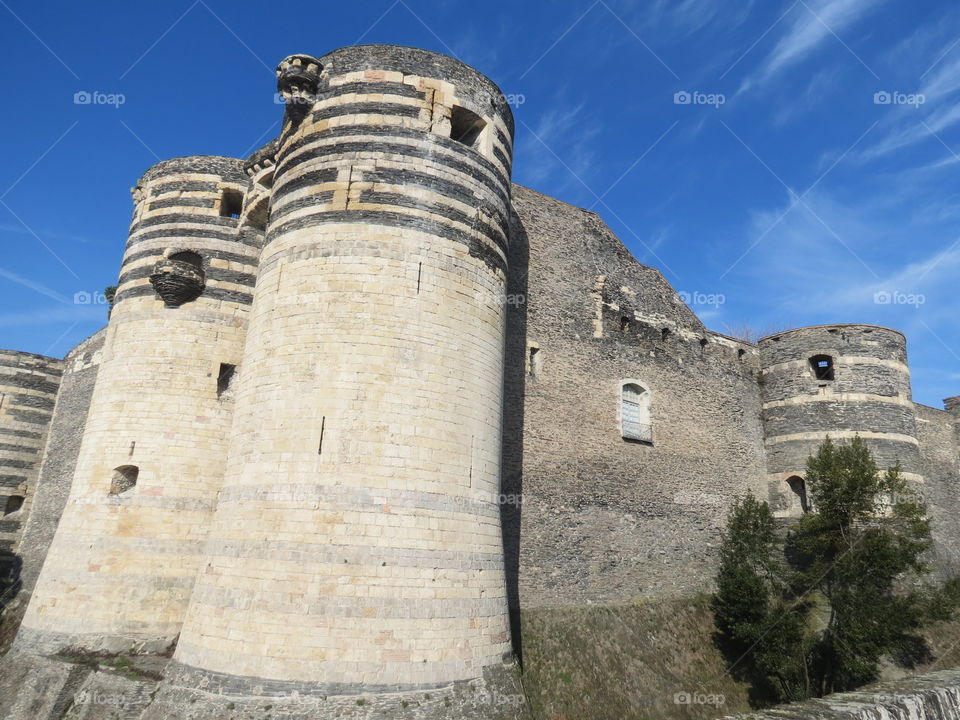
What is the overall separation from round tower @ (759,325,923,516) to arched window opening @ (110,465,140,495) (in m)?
17.1

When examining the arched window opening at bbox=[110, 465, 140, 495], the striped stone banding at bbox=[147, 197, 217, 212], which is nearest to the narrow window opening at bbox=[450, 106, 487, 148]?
the striped stone banding at bbox=[147, 197, 217, 212]

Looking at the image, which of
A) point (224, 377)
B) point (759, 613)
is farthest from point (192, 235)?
point (759, 613)

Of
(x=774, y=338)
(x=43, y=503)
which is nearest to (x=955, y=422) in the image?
(x=774, y=338)

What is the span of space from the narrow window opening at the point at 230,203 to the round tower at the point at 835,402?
1637cm

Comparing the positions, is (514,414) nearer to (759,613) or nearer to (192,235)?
(759,613)

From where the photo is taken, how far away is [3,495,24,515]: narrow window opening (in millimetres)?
20000

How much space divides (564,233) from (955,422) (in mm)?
20001

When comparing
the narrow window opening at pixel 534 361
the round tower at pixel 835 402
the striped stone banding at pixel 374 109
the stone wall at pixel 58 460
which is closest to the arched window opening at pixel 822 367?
the round tower at pixel 835 402

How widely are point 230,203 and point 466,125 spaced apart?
593 centimetres

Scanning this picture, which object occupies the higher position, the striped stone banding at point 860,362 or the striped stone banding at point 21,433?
the striped stone banding at point 860,362

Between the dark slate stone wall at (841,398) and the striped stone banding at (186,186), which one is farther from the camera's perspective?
the dark slate stone wall at (841,398)

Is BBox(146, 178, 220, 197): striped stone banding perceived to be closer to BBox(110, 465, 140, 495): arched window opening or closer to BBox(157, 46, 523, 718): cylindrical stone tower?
BBox(157, 46, 523, 718): cylindrical stone tower

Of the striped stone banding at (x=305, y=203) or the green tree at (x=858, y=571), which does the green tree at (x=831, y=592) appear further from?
the striped stone banding at (x=305, y=203)

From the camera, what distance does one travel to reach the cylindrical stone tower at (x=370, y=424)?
8867 mm
